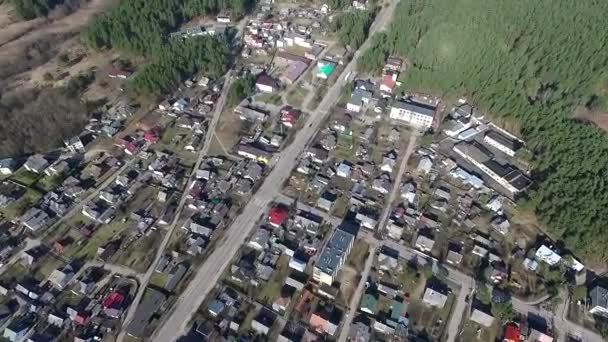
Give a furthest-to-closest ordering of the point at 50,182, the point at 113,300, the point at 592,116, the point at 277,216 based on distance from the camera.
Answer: the point at 592,116
the point at 50,182
the point at 277,216
the point at 113,300

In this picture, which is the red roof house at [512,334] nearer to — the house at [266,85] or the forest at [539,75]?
the forest at [539,75]

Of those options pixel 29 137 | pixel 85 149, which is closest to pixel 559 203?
pixel 85 149

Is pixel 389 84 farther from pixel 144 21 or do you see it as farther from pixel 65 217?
pixel 65 217

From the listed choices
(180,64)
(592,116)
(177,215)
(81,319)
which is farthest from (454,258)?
(180,64)

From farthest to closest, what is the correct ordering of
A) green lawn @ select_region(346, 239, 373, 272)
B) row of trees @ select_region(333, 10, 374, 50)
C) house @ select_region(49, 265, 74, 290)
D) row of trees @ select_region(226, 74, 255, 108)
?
row of trees @ select_region(333, 10, 374, 50) < row of trees @ select_region(226, 74, 255, 108) < green lawn @ select_region(346, 239, 373, 272) < house @ select_region(49, 265, 74, 290)

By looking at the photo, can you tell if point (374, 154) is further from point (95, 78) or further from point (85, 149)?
point (95, 78)

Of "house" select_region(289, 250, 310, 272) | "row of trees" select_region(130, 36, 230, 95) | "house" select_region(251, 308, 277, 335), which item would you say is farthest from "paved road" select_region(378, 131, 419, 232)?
"row of trees" select_region(130, 36, 230, 95)

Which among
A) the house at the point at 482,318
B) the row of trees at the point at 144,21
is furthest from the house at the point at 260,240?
the row of trees at the point at 144,21

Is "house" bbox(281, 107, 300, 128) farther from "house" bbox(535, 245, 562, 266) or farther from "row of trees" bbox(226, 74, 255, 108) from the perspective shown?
"house" bbox(535, 245, 562, 266)
